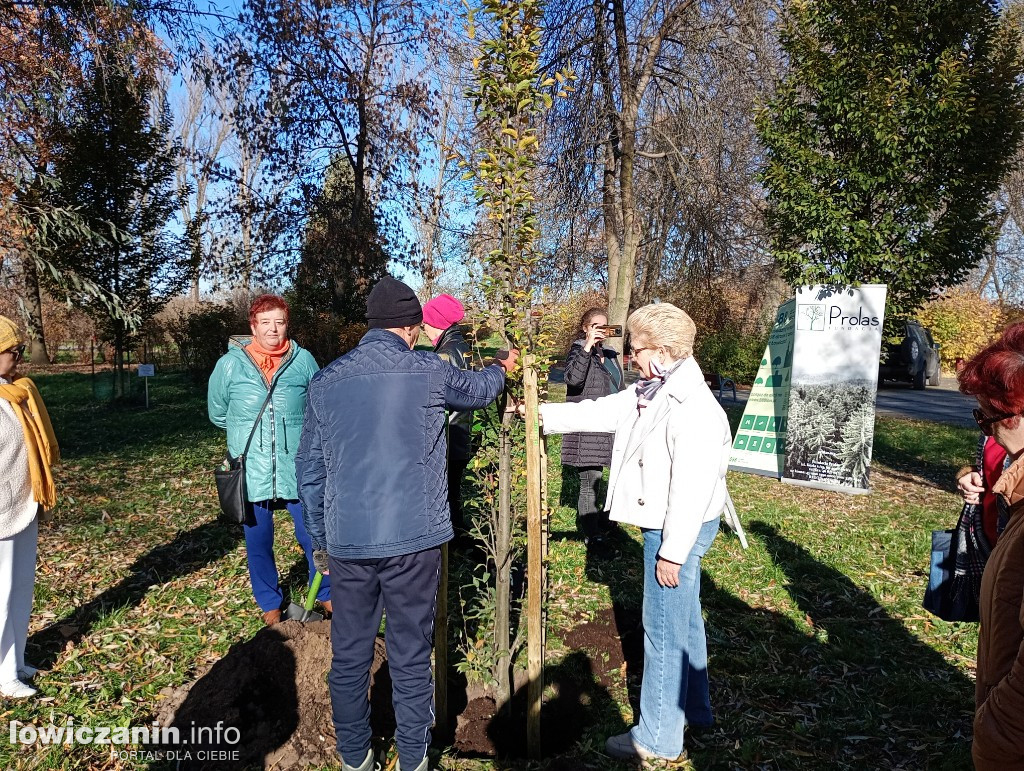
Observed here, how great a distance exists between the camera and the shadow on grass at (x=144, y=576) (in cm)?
407

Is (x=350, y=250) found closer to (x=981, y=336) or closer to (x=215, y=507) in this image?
(x=215, y=507)

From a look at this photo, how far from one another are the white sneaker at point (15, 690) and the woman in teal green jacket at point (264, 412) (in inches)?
47.7

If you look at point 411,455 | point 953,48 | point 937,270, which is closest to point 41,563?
point 411,455

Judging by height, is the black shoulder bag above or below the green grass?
above

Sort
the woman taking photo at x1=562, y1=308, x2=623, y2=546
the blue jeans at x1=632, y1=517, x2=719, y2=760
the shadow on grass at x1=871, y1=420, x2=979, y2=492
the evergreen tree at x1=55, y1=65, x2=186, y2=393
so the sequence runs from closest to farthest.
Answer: the blue jeans at x1=632, y1=517, x2=719, y2=760
the woman taking photo at x1=562, y1=308, x2=623, y2=546
the shadow on grass at x1=871, y1=420, x2=979, y2=492
the evergreen tree at x1=55, y1=65, x2=186, y2=393

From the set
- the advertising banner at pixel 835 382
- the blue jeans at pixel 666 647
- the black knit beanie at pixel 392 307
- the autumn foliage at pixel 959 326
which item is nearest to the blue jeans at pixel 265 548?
the black knit beanie at pixel 392 307

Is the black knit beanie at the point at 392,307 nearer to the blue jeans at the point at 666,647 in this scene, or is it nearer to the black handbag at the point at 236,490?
the blue jeans at the point at 666,647

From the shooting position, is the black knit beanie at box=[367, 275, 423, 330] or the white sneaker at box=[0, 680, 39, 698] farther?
the white sneaker at box=[0, 680, 39, 698]

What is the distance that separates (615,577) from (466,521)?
1.64 metres

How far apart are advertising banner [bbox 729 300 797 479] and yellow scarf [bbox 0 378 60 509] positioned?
7.68 metres

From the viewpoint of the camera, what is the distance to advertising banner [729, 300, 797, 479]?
27.5 ft

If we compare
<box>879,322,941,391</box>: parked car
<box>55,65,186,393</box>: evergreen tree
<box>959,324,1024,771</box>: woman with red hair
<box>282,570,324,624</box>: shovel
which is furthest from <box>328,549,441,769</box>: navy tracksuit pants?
<box>879,322,941,391</box>: parked car

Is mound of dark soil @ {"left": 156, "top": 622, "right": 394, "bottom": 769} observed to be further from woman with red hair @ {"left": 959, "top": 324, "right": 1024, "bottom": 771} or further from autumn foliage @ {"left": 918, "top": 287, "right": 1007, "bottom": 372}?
autumn foliage @ {"left": 918, "top": 287, "right": 1007, "bottom": 372}

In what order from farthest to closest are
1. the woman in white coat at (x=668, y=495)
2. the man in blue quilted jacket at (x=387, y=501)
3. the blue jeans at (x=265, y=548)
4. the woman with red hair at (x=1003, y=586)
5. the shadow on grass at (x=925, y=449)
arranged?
1. the shadow on grass at (x=925, y=449)
2. the blue jeans at (x=265, y=548)
3. the woman in white coat at (x=668, y=495)
4. the man in blue quilted jacket at (x=387, y=501)
5. the woman with red hair at (x=1003, y=586)
